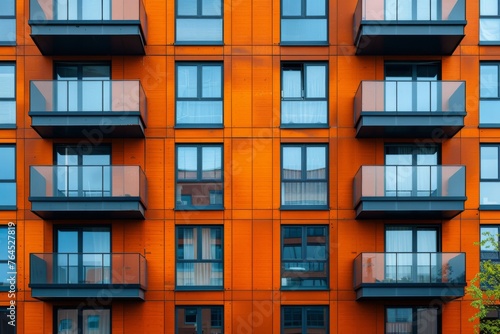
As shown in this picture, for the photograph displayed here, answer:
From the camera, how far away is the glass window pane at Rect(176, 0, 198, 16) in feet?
64.6

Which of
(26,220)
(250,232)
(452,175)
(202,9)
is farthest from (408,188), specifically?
(26,220)

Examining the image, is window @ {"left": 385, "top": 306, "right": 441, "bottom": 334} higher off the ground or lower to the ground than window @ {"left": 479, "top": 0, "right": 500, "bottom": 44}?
lower

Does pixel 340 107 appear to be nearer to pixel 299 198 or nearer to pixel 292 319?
pixel 299 198

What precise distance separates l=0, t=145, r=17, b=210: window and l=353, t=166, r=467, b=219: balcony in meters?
10.1

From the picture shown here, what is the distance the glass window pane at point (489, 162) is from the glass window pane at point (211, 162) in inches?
309

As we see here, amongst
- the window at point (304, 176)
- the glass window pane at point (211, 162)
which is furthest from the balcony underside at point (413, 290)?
the glass window pane at point (211, 162)

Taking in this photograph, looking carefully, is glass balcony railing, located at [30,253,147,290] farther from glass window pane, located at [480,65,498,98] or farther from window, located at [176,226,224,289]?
glass window pane, located at [480,65,498,98]

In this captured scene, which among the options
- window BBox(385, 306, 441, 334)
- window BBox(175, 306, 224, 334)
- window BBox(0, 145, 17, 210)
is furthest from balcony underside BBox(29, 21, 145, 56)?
window BBox(385, 306, 441, 334)

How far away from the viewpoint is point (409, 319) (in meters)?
18.8

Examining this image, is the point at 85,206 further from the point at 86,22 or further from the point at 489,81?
the point at 489,81

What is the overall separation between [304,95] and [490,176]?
19.8 feet

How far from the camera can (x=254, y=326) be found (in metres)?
18.6

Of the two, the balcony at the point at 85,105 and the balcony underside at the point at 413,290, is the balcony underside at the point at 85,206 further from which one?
the balcony underside at the point at 413,290

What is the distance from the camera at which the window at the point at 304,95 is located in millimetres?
19422
